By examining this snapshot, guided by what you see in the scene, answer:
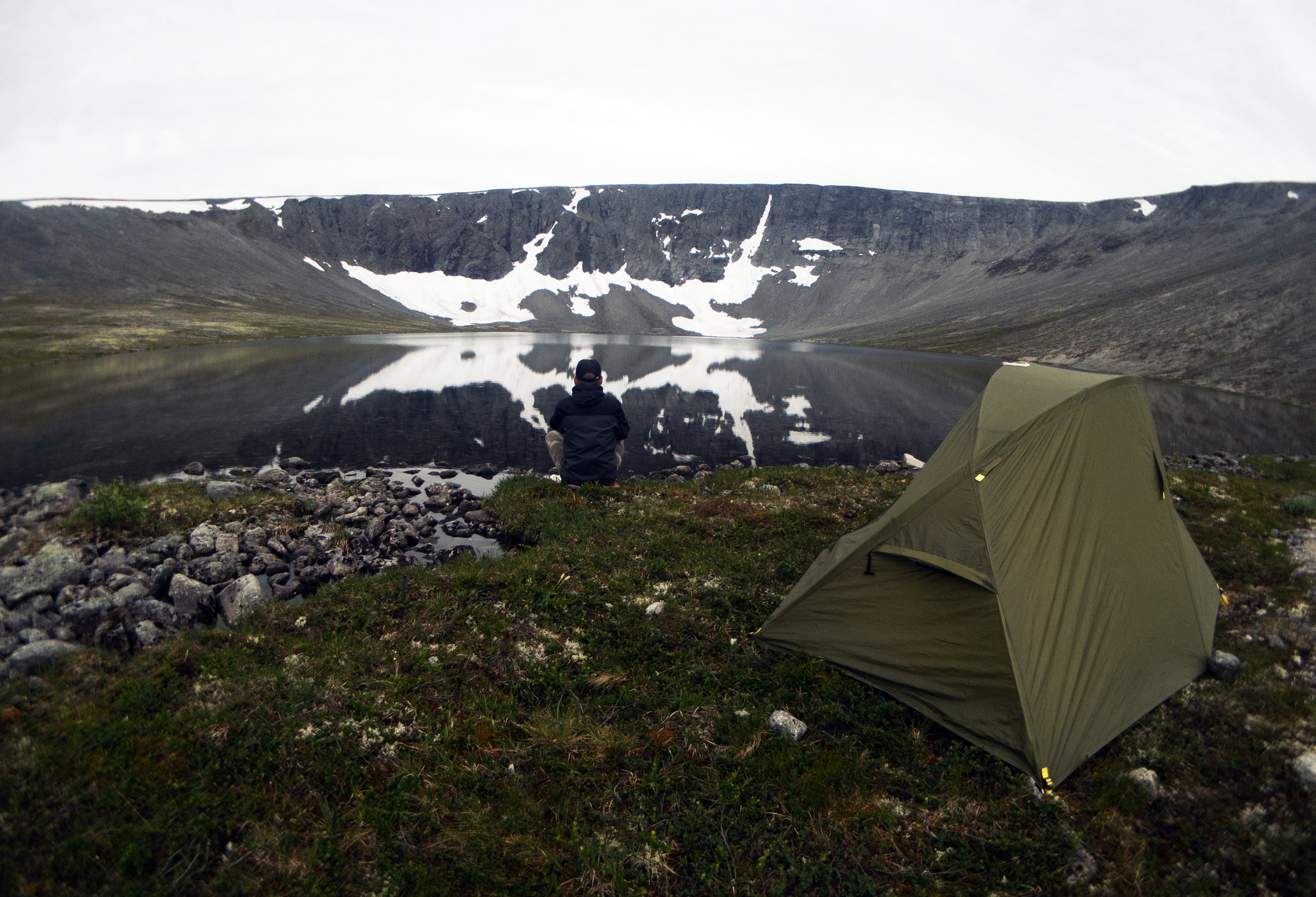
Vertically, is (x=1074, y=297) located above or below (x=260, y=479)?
above

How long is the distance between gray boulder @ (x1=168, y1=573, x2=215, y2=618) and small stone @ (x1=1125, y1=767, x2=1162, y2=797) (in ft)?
36.1

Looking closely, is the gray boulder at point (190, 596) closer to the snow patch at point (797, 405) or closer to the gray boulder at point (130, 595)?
the gray boulder at point (130, 595)

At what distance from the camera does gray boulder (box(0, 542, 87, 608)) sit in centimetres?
752

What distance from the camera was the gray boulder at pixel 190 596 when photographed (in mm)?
7941

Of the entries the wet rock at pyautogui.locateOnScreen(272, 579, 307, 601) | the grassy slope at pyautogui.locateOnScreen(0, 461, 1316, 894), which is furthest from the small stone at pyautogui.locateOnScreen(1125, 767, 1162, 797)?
the wet rock at pyautogui.locateOnScreen(272, 579, 307, 601)

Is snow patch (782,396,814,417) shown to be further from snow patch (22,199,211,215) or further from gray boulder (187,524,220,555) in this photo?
snow patch (22,199,211,215)

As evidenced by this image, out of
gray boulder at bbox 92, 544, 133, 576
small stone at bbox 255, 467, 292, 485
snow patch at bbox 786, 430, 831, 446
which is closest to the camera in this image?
gray boulder at bbox 92, 544, 133, 576

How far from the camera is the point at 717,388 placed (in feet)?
140

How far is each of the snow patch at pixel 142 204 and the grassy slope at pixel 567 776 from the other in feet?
651

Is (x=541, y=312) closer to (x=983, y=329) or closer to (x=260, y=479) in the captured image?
(x=983, y=329)

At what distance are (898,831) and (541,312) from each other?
196 m

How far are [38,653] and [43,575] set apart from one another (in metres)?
2.77

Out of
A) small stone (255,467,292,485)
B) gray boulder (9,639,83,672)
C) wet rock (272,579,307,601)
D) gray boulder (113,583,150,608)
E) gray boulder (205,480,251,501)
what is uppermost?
gray boulder (9,639,83,672)

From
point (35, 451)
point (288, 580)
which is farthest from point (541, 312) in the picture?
point (288, 580)
